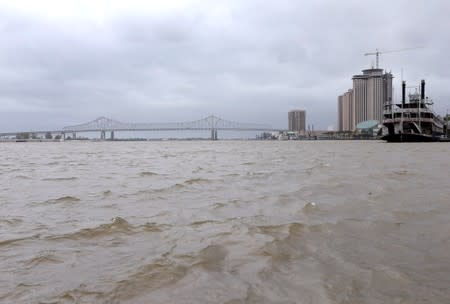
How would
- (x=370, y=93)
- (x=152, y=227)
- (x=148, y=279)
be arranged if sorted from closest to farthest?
(x=148, y=279), (x=152, y=227), (x=370, y=93)

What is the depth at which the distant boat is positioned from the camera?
71.0 m

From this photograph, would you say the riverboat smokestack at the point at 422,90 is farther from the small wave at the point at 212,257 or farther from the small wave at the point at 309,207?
the small wave at the point at 212,257

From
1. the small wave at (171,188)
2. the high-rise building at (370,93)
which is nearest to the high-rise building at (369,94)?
the high-rise building at (370,93)

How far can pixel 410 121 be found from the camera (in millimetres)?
72688

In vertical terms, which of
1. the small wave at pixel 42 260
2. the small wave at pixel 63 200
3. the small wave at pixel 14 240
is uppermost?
the small wave at pixel 42 260

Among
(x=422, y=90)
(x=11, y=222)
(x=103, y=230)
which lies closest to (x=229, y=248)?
(x=103, y=230)

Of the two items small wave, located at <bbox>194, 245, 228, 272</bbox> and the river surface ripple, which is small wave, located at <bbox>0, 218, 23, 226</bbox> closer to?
the river surface ripple

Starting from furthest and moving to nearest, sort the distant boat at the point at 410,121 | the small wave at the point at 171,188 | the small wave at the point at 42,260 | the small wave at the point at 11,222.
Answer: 1. the distant boat at the point at 410,121
2. the small wave at the point at 171,188
3. the small wave at the point at 11,222
4. the small wave at the point at 42,260

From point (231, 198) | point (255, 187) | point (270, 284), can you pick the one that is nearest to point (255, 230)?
point (270, 284)

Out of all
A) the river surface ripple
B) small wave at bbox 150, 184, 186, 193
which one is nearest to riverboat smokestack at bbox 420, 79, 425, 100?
the river surface ripple

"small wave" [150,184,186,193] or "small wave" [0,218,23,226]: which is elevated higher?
"small wave" [0,218,23,226]

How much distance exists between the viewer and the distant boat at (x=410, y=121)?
7099 cm

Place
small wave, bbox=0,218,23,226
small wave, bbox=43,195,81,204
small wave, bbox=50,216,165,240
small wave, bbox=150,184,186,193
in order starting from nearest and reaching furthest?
small wave, bbox=50,216,165,240, small wave, bbox=0,218,23,226, small wave, bbox=43,195,81,204, small wave, bbox=150,184,186,193

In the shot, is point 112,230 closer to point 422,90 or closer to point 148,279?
point 148,279
